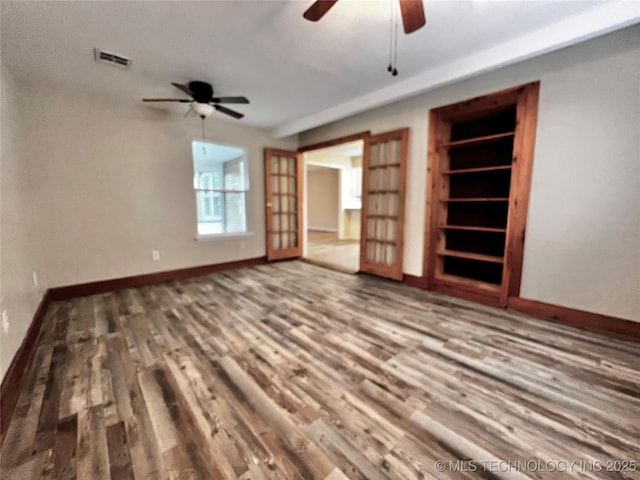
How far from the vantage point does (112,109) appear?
3.29 metres

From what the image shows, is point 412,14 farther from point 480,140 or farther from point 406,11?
point 480,140

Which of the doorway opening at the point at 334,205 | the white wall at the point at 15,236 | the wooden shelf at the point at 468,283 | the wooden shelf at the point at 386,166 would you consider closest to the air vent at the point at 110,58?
the white wall at the point at 15,236

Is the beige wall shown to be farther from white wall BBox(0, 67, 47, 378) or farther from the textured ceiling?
white wall BBox(0, 67, 47, 378)

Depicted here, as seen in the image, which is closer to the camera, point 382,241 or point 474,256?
point 474,256

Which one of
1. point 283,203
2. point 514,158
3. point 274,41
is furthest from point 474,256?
point 283,203

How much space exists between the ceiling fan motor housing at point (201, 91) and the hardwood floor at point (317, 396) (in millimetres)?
2345

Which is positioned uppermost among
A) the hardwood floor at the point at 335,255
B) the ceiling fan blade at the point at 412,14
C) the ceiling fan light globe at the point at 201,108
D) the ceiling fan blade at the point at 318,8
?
the ceiling fan blade at the point at 318,8

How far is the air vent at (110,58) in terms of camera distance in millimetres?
2319

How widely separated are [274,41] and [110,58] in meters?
1.55

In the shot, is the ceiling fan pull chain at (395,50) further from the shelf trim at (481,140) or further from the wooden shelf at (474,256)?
the wooden shelf at (474,256)

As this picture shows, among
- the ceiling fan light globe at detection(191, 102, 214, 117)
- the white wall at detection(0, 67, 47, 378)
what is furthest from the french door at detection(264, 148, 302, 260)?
the white wall at detection(0, 67, 47, 378)

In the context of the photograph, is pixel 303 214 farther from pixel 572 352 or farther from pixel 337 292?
pixel 572 352

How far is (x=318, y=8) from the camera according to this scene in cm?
160

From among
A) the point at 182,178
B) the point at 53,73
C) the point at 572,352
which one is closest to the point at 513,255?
the point at 572,352
